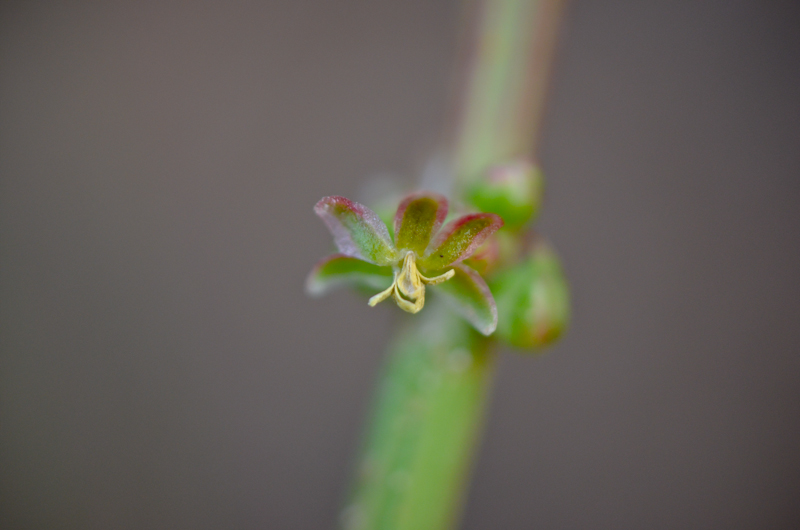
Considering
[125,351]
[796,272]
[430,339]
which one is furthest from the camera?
[125,351]

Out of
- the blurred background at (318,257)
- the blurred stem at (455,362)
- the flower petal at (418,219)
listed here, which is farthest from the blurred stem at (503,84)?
the blurred background at (318,257)

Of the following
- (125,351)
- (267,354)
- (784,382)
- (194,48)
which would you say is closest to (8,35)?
(194,48)

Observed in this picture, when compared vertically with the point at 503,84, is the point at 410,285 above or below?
below

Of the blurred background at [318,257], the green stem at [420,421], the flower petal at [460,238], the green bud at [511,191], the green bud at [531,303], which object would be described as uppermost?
the blurred background at [318,257]

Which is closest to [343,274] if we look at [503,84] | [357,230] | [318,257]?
[357,230]

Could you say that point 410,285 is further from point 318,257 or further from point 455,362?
point 318,257

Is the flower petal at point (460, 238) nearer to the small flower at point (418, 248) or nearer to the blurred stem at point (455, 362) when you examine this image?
the small flower at point (418, 248)

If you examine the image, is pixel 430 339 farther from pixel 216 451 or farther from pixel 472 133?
pixel 216 451
